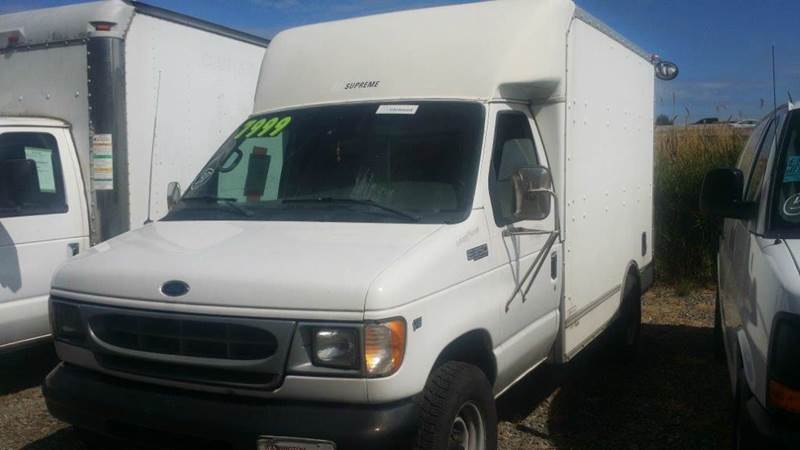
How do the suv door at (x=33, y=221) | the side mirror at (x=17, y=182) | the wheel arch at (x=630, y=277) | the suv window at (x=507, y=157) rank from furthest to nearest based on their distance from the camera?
the wheel arch at (x=630, y=277)
the suv door at (x=33, y=221)
the side mirror at (x=17, y=182)
the suv window at (x=507, y=157)

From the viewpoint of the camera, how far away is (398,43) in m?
4.86

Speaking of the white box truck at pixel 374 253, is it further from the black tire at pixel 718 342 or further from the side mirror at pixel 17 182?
the side mirror at pixel 17 182

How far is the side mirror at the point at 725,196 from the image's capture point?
4.32 meters

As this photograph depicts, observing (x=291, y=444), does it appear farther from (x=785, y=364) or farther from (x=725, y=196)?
(x=725, y=196)

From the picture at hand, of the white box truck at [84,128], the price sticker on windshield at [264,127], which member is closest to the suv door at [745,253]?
the price sticker on windshield at [264,127]

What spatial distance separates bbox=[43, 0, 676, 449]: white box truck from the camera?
10.7 feet

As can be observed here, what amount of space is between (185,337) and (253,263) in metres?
0.43

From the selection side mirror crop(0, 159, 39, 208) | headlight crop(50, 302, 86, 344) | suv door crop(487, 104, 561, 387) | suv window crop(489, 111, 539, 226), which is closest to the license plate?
headlight crop(50, 302, 86, 344)

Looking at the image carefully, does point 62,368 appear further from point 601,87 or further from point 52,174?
point 601,87

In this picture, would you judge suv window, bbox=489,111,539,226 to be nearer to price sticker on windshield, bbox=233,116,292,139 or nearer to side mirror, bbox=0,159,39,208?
price sticker on windshield, bbox=233,116,292,139

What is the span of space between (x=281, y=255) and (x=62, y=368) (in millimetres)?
1318

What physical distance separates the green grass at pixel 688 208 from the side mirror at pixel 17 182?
7815 mm

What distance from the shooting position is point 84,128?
6.38 metres

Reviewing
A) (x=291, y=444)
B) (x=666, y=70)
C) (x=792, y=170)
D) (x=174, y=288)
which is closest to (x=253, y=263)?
(x=174, y=288)
